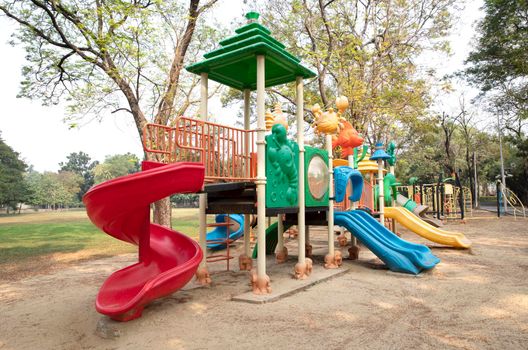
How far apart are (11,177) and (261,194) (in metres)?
53.4

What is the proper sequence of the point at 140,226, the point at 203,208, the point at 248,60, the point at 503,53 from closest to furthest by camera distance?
the point at 140,226
the point at 248,60
the point at 203,208
the point at 503,53

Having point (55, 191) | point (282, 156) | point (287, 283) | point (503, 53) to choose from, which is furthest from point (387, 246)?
point (55, 191)

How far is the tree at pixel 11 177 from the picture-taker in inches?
1786

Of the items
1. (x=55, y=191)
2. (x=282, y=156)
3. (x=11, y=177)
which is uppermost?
(x=11, y=177)

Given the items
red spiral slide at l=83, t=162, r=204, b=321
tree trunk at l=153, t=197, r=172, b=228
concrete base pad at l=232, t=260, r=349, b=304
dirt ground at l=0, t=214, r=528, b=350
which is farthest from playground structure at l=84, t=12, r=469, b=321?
tree trunk at l=153, t=197, r=172, b=228

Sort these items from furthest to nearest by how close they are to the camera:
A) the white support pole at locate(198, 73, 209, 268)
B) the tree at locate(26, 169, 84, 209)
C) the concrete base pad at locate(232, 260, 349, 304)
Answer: the tree at locate(26, 169, 84, 209)
the white support pole at locate(198, 73, 209, 268)
the concrete base pad at locate(232, 260, 349, 304)

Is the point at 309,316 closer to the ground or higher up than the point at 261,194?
closer to the ground

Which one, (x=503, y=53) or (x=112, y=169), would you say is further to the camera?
(x=112, y=169)

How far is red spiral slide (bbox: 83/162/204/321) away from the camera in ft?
13.7

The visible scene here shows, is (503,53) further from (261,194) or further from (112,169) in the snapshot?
(112,169)

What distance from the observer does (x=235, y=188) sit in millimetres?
5699

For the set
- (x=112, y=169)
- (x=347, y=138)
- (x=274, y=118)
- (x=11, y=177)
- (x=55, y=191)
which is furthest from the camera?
(x=112, y=169)

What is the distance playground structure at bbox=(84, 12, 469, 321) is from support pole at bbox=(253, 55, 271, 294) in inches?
0.6

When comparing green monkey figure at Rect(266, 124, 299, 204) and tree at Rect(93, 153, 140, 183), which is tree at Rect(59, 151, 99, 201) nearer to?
tree at Rect(93, 153, 140, 183)
